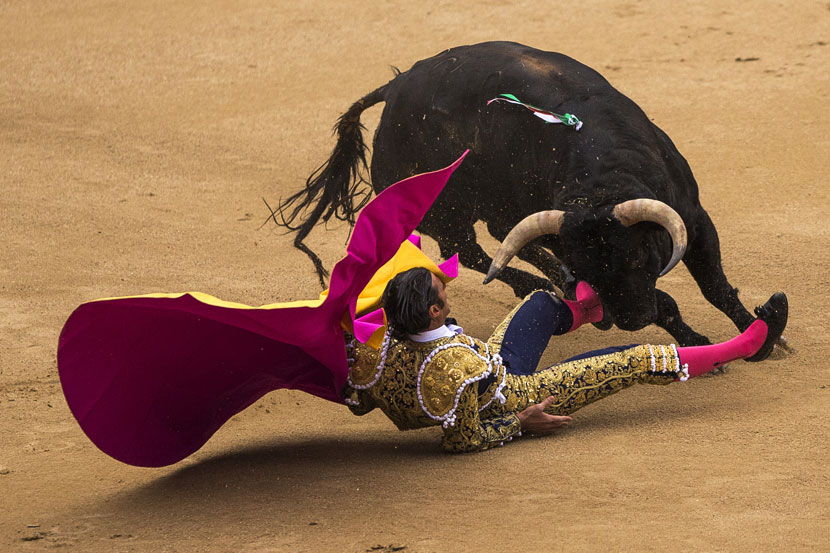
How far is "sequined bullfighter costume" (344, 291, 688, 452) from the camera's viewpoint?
3.92 m

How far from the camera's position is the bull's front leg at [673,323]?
5.16 meters

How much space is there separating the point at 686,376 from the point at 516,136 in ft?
5.31

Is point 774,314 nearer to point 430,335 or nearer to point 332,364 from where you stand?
point 430,335

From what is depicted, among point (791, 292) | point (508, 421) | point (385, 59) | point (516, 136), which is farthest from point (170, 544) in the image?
point (385, 59)

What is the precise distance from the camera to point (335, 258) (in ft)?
23.8

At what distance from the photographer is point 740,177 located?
8.03 meters

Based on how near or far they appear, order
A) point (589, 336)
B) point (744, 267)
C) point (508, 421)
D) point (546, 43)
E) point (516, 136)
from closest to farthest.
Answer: point (508, 421) < point (516, 136) < point (589, 336) < point (744, 267) < point (546, 43)

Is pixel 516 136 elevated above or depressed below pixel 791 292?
above

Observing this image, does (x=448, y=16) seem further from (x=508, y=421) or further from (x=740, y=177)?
A: (x=508, y=421)

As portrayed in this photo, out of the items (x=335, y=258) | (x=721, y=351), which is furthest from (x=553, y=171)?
(x=335, y=258)

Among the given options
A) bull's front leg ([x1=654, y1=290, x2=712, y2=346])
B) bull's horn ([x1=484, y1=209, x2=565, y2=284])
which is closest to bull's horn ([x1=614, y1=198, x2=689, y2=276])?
bull's horn ([x1=484, y1=209, x2=565, y2=284])

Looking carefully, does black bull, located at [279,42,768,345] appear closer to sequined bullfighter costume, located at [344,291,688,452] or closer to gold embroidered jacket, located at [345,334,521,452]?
sequined bullfighter costume, located at [344,291,688,452]

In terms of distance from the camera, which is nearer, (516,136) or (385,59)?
(516,136)

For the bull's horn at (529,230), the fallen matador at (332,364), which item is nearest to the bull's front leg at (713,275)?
the bull's horn at (529,230)
